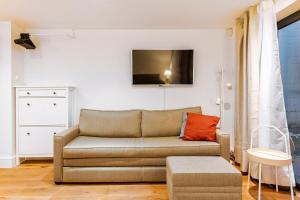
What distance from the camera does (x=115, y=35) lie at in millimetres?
3902

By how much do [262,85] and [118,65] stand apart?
7.13 ft

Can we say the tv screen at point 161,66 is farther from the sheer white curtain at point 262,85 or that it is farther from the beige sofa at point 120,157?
the beige sofa at point 120,157

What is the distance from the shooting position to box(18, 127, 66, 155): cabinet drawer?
11.8 feet

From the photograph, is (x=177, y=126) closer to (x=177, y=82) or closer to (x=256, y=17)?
(x=177, y=82)

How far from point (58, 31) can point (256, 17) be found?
2905 millimetres

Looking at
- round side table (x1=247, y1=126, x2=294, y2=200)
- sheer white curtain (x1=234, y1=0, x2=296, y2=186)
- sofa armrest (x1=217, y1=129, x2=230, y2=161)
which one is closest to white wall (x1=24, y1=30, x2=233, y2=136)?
sheer white curtain (x1=234, y1=0, x2=296, y2=186)

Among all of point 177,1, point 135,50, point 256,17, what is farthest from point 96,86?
point 256,17

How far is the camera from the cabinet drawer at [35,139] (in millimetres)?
3604

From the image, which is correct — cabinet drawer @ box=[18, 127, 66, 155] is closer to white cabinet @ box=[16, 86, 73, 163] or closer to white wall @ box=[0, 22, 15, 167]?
white cabinet @ box=[16, 86, 73, 163]

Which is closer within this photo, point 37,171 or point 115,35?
point 37,171

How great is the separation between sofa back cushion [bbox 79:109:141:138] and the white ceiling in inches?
52.5

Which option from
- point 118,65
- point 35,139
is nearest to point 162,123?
point 118,65

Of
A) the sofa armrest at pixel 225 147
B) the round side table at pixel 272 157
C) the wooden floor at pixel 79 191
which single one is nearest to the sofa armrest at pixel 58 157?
the wooden floor at pixel 79 191

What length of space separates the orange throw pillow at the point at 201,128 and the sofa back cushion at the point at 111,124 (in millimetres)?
743
